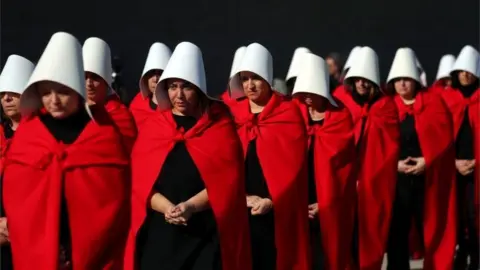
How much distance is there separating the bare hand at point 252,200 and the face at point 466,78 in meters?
→ 4.57

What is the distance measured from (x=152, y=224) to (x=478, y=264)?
5218 mm

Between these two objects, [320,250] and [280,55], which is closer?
[320,250]

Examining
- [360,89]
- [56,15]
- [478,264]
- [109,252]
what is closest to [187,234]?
[109,252]

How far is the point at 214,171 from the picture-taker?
7.50 meters

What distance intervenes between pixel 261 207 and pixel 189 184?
1.24 m

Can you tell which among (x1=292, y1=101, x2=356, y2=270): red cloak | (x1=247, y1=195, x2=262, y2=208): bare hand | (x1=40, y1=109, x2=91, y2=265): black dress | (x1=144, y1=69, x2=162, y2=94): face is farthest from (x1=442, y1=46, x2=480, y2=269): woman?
(x1=40, y1=109, x2=91, y2=265): black dress

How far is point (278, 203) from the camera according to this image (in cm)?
885

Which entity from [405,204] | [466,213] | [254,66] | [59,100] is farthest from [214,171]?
[466,213]

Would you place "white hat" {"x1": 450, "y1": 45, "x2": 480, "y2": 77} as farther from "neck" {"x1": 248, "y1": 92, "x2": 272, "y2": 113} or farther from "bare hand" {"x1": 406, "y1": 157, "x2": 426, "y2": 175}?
"neck" {"x1": 248, "y1": 92, "x2": 272, "y2": 113}

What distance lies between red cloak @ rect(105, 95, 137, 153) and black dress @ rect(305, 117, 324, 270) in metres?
1.40

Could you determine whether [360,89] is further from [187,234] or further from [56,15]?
[56,15]

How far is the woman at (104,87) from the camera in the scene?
8516 mm

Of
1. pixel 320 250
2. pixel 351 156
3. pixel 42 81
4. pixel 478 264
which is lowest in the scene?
pixel 478 264

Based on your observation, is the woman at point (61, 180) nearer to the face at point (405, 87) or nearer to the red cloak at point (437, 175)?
the red cloak at point (437, 175)
